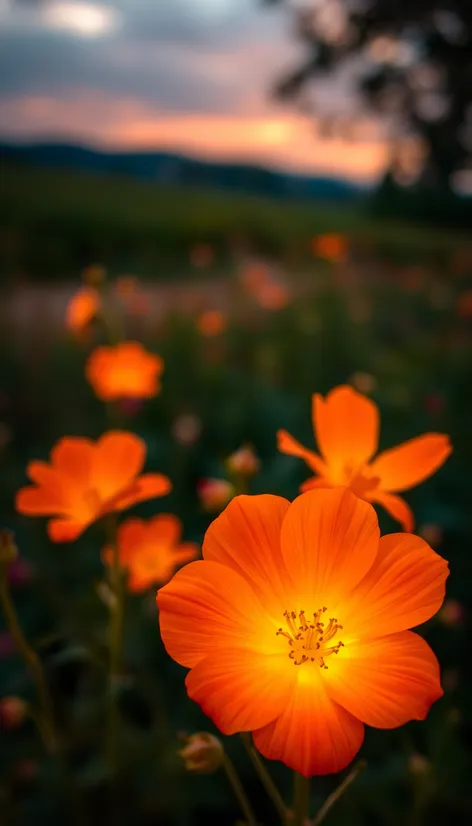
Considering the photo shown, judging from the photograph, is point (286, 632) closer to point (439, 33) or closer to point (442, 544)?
point (442, 544)

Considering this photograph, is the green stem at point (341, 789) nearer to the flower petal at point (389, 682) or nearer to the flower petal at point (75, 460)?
the flower petal at point (389, 682)

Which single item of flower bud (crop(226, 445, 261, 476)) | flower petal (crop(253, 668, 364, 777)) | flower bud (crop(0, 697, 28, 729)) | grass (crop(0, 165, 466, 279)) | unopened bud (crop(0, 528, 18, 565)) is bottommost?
grass (crop(0, 165, 466, 279))

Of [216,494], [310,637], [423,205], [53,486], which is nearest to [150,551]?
[216,494]

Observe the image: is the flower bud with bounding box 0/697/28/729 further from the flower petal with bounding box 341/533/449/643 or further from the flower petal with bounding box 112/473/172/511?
the flower petal with bounding box 341/533/449/643

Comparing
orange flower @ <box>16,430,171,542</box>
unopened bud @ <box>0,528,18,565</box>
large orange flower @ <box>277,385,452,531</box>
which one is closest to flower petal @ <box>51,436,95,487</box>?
orange flower @ <box>16,430,171,542</box>

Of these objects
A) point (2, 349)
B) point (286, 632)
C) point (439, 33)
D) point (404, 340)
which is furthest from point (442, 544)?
point (439, 33)

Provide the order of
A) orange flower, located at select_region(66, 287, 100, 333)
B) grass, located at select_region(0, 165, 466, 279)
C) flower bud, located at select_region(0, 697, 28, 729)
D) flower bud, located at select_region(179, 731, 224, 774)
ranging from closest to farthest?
1. flower bud, located at select_region(179, 731, 224, 774)
2. flower bud, located at select_region(0, 697, 28, 729)
3. orange flower, located at select_region(66, 287, 100, 333)
4. grass, located at select_region(0, 165, 466, 279)

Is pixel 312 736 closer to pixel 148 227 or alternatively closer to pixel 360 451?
pixel 360 451
